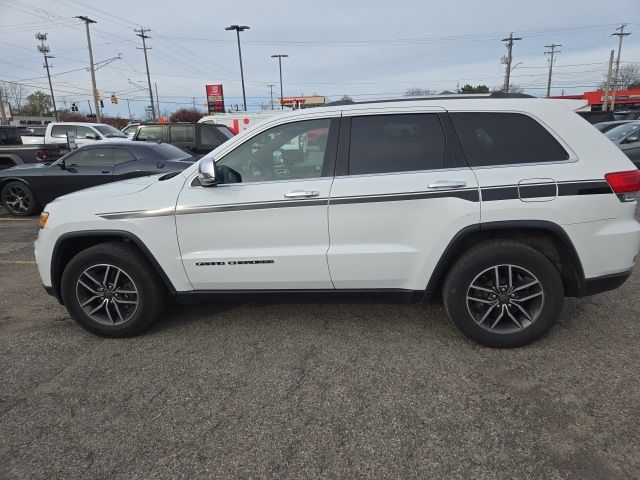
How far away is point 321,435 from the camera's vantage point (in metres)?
2.50

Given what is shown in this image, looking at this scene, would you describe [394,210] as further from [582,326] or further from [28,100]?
[28,100]

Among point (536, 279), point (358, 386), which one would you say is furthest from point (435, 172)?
point (358, 386)

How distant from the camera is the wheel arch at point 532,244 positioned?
3.07m

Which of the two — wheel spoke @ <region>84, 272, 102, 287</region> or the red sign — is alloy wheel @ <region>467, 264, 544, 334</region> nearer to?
wheel spoke @ <region>84, 272, 102, 287</region>

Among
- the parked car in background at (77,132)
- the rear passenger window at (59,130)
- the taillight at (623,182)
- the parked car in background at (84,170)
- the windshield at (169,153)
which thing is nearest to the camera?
the taillight at (623,182)

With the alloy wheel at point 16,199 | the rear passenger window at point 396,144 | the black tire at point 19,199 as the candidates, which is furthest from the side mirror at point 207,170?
the alloy wheel at point 16,199

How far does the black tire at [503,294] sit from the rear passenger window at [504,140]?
1.97 feet

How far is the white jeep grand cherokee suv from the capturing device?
3068mm

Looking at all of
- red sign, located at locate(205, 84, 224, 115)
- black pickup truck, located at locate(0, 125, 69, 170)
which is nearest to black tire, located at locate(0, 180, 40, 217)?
black pickup truck, located at locate(0, 125, 69, 170)

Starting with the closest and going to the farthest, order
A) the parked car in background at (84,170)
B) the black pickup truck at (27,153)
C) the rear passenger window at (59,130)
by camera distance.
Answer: the parked car in background at (84,170) → the black pickup truck at (27,153) → the rear passenger window at (59,130)

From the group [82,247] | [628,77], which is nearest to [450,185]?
[82,247]

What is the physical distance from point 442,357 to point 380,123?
176cm

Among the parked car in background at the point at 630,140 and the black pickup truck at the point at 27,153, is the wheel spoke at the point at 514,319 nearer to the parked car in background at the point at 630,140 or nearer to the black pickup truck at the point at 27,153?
the parked car in background at the point at 630,140

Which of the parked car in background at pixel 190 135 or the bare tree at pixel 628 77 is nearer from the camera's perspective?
the parked car in background at pixel 190 135
